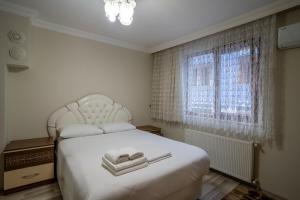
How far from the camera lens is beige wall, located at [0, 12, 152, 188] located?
2.55 m

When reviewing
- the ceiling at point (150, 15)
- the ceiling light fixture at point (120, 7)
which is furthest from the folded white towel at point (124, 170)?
Result: the ceiling at point (150, 15)

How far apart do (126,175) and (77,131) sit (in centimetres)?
160

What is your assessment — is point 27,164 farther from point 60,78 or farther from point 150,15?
point 150,15

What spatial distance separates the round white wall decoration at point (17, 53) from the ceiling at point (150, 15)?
0.62 m

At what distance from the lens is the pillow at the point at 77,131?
2529 millimetres

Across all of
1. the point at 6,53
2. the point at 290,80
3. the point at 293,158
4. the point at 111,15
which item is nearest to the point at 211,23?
the point at 290,80

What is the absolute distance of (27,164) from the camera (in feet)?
7.36

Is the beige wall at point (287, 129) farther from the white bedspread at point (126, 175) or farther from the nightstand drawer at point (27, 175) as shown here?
the nightstand drawer at point (27, 175)

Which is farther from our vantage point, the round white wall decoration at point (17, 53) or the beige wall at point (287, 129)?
the round white wall decoration at point (17, 53)

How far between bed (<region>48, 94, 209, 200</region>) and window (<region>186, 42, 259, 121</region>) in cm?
104

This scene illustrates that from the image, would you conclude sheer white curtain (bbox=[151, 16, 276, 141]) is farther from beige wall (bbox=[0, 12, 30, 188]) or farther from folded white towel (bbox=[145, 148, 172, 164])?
beige wall (bbox=[0, 12, 30, 188])

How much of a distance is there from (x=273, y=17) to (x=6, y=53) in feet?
12.3

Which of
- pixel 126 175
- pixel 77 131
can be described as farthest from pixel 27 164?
pixel 126 175

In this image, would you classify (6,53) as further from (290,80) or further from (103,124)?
(290,80)
